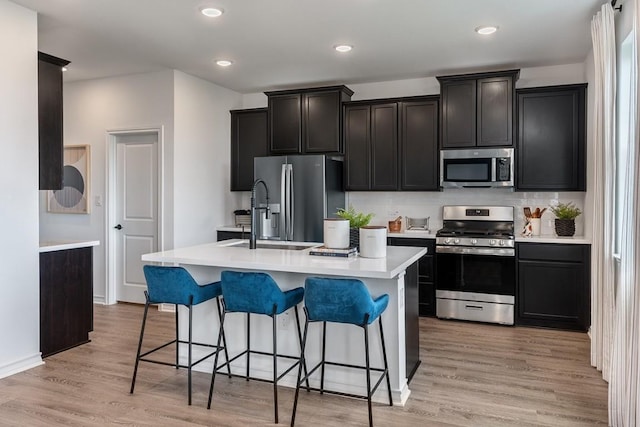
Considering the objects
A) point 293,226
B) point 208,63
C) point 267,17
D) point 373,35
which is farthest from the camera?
point 293,226

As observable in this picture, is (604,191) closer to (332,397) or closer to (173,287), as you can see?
(332,397)

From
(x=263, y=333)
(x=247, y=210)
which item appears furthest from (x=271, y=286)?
(x=247, y=210)

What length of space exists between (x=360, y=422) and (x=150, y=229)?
377 centimetres

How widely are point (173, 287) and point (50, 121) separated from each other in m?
2.01

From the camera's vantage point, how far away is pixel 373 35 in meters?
4.22

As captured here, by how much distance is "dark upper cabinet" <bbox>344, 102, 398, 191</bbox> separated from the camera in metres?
5.52

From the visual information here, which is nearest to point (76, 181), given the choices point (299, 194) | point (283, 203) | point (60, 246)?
point (60, 246)

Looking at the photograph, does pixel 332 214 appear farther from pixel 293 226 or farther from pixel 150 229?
pixel 150 229

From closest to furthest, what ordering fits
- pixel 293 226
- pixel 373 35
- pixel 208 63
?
1. pixel 373 35
2. pixel 208 63
3. pixel 293 226

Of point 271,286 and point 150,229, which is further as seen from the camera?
point 150,229

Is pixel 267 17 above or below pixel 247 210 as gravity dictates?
above

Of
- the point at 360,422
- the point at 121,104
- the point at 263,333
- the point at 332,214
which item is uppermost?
the point at 121,104

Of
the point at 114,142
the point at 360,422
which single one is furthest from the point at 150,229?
the point at 360,422

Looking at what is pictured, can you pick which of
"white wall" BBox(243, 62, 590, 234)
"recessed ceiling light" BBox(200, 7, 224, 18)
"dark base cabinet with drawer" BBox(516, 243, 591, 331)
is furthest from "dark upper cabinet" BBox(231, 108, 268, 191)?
"dark base cabinet with drawer" BBox(516, 243, 591, 331)
